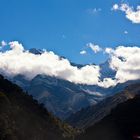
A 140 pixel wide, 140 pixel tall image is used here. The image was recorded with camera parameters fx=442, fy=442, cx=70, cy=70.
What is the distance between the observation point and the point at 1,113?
191750 millimetres

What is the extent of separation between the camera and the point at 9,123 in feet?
625

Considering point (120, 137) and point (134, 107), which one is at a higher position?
point (134, 107)

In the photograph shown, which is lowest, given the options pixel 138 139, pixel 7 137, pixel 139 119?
pixel 138 139

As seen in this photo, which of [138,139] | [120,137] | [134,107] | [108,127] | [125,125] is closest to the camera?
[138,139]

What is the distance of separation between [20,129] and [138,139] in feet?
493

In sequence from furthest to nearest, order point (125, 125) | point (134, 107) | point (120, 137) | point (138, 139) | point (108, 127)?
point (134, 107), point (108, 127), point (125, 125), point (120, 137), point (138, 139)

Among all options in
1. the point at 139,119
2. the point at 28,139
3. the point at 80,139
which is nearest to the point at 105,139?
the point at 139,119

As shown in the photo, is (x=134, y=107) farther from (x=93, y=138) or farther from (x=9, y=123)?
(x=9, y=123)

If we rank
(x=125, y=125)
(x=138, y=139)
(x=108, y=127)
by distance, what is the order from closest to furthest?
(x=138, y=139) < (x=125, y=125) < (x=108, y=127)

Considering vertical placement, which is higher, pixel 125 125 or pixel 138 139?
pixel 125 125

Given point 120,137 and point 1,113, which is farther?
point 1,113

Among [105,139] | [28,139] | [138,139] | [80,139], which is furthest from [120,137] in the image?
[138,139]

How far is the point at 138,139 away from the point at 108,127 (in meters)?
132

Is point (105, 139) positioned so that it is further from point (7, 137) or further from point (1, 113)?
point (1, 113)
